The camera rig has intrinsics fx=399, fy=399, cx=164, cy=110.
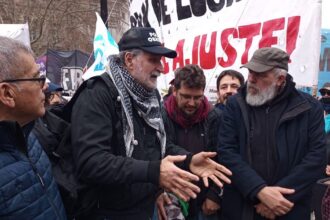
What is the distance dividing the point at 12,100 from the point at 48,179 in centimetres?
38

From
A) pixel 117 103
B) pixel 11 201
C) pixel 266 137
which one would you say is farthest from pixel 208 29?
pixel 11 201

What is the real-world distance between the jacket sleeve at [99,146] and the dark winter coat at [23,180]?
0.20 m

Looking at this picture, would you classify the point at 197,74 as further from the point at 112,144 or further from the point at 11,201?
the point at 11,201

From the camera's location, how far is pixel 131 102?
6.72ft

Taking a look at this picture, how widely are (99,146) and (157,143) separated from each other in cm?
44

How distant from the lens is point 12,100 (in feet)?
5.01

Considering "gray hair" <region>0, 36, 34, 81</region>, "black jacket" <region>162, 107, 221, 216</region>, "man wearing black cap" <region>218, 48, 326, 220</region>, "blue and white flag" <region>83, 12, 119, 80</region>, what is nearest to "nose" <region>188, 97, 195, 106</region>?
"black jacket" <region>162, 107, 221, 216</region>

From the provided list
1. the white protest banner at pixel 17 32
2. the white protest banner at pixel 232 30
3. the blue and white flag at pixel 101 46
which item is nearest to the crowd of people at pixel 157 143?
the white protest banner at pixel 232 30

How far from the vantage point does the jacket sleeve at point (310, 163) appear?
2451 mm

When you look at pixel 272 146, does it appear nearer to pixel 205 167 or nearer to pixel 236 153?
pixel 236 153

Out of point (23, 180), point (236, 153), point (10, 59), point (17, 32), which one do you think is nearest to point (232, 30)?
point (236, 153)

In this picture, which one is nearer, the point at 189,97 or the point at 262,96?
the point at 262,96

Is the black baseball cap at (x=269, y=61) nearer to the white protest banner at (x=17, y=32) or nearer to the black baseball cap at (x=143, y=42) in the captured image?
the black baseball cap at (x=143, y=42)

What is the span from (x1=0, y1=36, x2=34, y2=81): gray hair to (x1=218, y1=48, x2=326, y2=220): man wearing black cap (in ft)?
5.08
